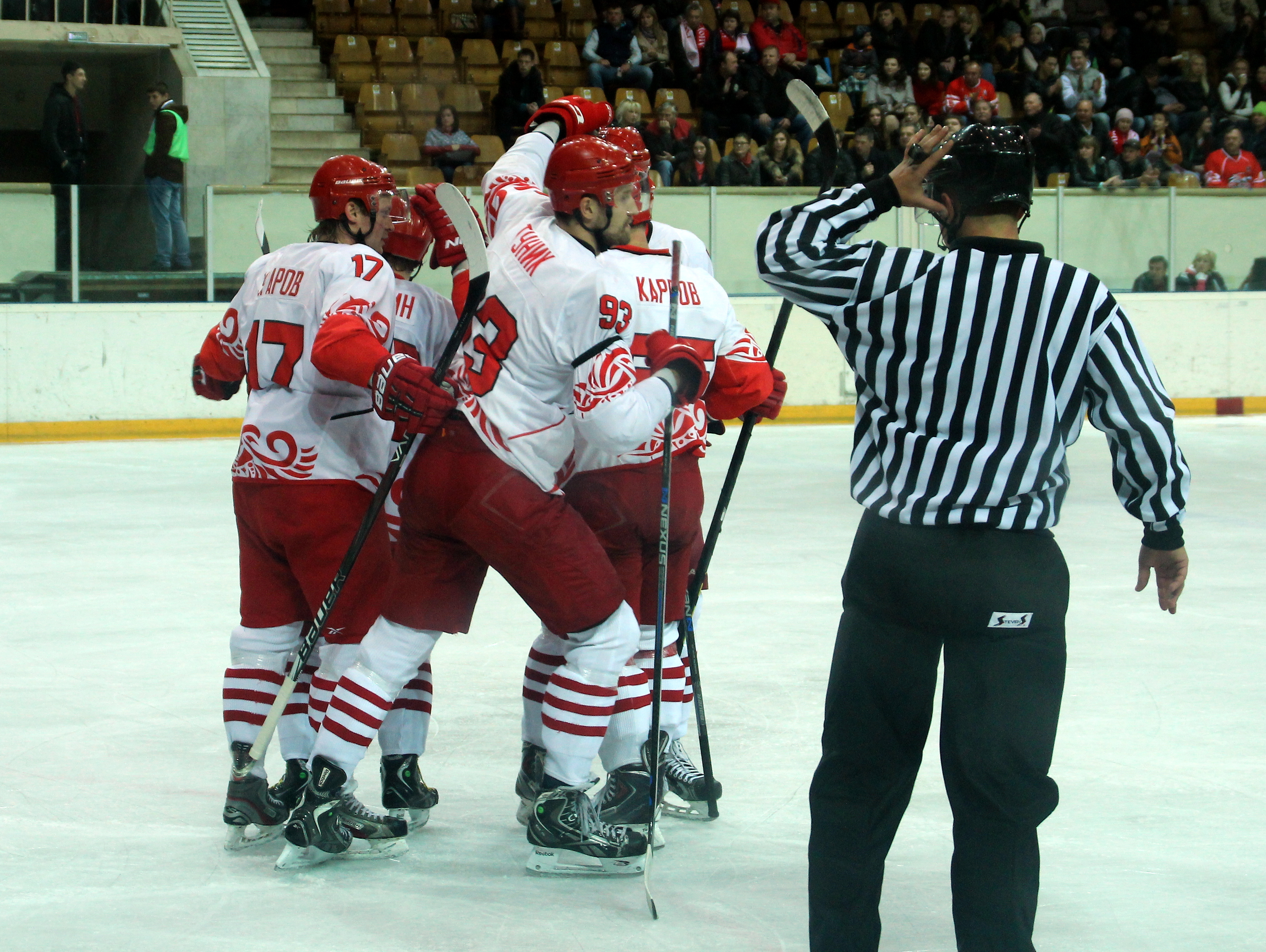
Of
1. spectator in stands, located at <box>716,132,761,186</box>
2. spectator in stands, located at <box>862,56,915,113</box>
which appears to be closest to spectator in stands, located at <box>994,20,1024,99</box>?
spectator in stands, located at <box>862,56,915,113</box>

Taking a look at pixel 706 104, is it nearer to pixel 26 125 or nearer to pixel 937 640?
pixel 26 125

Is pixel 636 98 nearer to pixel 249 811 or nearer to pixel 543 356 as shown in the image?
pixel 543 356

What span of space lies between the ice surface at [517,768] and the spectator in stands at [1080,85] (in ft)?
29.1

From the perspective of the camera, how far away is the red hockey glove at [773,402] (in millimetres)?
3195

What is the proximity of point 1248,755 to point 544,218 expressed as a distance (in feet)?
7.06

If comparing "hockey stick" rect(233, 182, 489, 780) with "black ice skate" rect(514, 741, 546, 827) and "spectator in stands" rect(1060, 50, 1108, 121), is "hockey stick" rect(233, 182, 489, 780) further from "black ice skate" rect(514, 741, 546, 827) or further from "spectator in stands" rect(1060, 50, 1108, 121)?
"spectator in stands" rect(1060, 50, 1108, 121)

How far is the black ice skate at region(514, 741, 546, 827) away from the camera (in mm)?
3215

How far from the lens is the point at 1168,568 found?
2152 mm

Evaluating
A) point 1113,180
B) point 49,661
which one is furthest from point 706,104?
point 49,661

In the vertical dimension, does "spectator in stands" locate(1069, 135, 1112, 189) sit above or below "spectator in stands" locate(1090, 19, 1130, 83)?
below

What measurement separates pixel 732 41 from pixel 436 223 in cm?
1158

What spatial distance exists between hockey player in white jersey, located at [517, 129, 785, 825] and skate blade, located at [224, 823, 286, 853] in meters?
0.52

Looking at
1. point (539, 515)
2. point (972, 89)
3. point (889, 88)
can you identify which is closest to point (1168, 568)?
point (539, 515)

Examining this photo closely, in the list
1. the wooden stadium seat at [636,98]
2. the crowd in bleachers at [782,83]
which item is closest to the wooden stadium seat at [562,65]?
the crowd in bleachers at [782,83]
